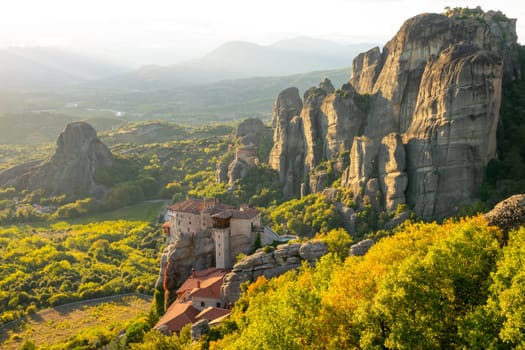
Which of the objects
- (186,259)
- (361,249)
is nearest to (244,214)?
(186,259)

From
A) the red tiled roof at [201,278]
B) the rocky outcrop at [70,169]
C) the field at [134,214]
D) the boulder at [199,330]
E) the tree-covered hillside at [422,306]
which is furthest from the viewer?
the rocky outcrop at [70,169]

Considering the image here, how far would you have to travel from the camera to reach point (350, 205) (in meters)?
→ 79.0

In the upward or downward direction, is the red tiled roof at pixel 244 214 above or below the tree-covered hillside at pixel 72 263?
above

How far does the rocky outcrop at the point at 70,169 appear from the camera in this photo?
154 metres

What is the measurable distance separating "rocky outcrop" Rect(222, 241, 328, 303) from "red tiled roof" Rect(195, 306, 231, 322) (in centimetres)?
260

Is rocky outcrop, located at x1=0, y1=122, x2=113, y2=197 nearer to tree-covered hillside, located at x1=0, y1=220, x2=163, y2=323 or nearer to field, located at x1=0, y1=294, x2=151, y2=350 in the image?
tree-covered hillside, located at x1=0, y1=220, x2=163, y2=323

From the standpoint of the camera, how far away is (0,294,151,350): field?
234 feet

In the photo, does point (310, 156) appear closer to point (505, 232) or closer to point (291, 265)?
point (291, 265)

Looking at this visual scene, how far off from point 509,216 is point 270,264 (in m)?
29.5

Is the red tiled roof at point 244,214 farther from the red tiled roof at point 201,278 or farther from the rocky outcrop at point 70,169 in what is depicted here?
the rocky outcrop at point 70,169

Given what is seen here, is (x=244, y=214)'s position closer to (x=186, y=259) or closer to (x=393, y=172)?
(x=186, y=259)

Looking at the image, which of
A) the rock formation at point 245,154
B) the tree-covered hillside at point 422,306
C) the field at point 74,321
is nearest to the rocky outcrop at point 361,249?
the tree-covered hillside at point 422,306

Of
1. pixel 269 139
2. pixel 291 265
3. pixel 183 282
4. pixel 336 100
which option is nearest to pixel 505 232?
pixel 291 265

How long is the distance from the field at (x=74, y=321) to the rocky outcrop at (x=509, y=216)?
49555mm
